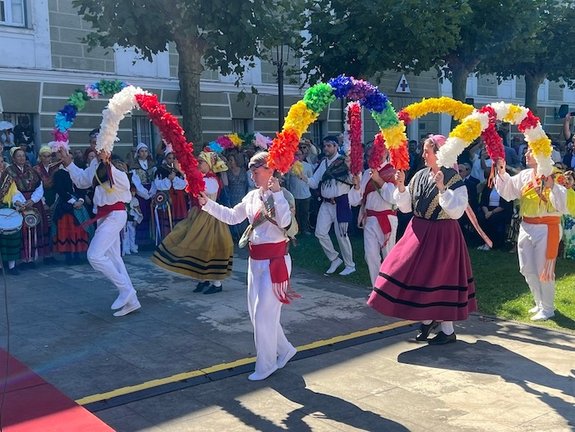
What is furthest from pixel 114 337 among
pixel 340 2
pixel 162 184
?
pixel 340 2

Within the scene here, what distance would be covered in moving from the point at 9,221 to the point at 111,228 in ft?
9.46

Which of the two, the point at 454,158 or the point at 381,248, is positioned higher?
the point at 454,158

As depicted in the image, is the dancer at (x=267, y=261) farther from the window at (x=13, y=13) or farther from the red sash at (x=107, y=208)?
the window at (x=13, y=13)

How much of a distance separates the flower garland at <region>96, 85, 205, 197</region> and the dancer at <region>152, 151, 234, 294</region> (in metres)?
1.45

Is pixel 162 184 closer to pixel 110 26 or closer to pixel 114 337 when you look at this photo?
pixel 110 26

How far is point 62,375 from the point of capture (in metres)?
5.89

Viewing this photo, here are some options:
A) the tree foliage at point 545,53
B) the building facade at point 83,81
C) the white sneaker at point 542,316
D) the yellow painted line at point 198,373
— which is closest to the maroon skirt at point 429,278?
the yellow painted line at point 198,373

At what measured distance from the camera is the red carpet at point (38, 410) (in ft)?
15.6

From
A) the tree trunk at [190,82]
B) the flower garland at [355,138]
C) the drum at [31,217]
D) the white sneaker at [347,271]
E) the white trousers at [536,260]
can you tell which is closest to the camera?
the white trousers at [536,260]

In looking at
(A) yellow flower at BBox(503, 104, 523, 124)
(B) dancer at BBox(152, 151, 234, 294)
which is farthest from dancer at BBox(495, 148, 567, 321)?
(B) dancer at BBox(152, 151, 234, 294)

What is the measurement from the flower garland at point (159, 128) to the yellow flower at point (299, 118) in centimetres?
89

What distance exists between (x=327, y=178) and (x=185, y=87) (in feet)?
10.1

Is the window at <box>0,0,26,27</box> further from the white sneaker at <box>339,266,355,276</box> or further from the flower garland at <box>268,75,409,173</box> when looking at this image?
the flower garland at <box>268,75,409,173</box>

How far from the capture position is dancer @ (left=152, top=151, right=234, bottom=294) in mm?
8547
